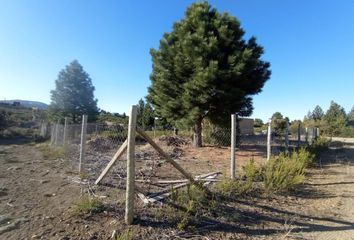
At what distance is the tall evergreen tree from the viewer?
12344 mm

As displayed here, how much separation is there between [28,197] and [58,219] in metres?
1.69

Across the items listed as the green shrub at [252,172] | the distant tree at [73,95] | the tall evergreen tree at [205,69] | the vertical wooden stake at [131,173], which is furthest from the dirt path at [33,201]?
the distant tree at [73,95]

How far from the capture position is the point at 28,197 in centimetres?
583

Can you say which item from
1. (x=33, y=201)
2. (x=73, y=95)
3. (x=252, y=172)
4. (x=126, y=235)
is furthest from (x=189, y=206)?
(x=73, y=95)

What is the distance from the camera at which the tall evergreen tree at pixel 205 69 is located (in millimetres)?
12344

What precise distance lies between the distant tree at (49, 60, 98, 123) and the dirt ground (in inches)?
995

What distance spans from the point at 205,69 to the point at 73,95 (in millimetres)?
24859

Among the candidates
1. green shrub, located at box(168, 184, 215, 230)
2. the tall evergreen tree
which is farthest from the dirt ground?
the tall evergreen tree

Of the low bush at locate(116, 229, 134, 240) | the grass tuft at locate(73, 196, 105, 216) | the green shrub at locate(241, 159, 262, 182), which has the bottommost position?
the low bush at locate(116, 229, 134, 240)

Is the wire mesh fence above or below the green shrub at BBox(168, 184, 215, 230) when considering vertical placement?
above

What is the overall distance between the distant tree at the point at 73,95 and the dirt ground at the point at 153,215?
25.3 m

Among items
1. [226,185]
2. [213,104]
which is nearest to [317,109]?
[213,104]

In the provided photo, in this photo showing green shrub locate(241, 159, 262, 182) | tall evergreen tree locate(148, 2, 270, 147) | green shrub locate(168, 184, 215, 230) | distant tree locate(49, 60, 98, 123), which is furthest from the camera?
distant tree locate(49, 60, 98, 123)

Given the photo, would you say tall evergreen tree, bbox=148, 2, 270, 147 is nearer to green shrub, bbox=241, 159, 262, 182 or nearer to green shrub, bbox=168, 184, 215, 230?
green shrub, bbox=241, 159, 262, 182
